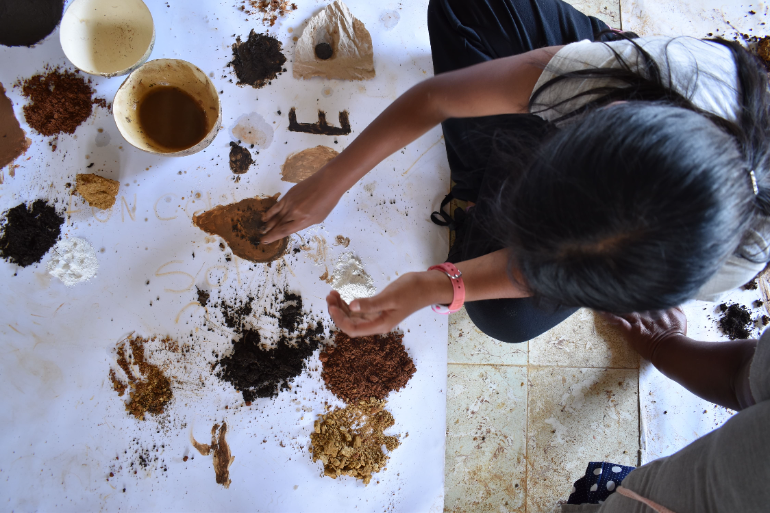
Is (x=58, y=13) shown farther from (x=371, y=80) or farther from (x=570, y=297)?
(x=570, y=297)

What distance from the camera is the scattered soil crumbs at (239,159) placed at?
3.97 feet

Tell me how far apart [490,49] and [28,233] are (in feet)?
4.31

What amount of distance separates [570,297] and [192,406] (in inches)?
40.6

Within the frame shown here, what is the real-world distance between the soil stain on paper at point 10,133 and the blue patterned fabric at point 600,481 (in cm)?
178

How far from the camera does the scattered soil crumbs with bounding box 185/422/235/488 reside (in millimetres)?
1169

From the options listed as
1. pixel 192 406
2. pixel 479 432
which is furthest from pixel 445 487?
pixel 192 406

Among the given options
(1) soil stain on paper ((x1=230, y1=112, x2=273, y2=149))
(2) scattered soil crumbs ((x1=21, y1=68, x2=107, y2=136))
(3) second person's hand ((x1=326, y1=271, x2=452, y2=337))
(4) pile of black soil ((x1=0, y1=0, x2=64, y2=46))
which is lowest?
(3) second person's hand ((x1=326, y1=271, x2=452, y2=337))

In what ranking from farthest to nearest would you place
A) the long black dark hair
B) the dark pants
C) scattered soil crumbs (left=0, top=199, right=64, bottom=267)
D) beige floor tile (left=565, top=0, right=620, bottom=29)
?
beige floor tile (left=565, top=0, right=620, bottom=29) → scattered soil crumbs (left=0, top=199, right=64, bottom=267) → the dark pants → the long black dark hair

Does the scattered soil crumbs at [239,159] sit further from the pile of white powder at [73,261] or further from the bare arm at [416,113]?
the pile of white powder at [73,261]

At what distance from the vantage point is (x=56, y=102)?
3.88 ft

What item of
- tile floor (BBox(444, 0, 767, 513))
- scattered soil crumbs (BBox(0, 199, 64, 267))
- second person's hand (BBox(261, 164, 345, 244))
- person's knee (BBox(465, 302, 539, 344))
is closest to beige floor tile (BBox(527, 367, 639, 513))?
tile floor (BBox(444, 0, 767, 513))

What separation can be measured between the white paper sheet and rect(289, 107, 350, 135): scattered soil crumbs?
0.07ft

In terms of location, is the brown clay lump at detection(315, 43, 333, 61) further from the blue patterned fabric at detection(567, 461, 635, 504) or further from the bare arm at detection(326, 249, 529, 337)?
the blue patterned fabric at detection(567, 461, 635, 504)

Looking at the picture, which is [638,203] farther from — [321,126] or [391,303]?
[321,126]
